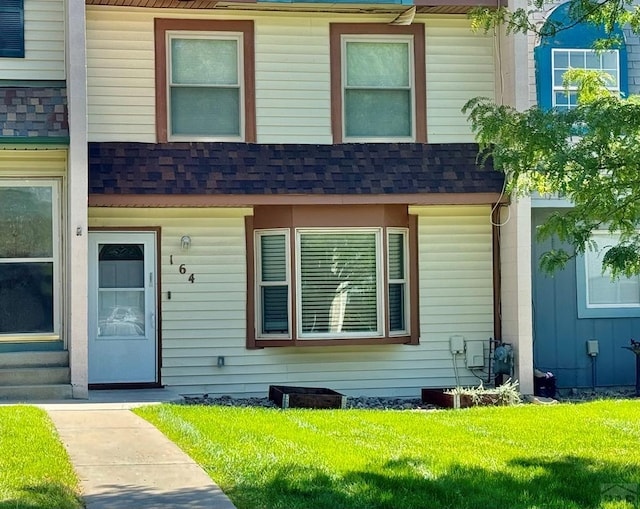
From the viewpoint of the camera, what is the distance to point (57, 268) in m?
14.6

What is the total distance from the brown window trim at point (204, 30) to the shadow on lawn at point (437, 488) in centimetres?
740

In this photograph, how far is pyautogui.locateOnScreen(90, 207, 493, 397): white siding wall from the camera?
49.4ft

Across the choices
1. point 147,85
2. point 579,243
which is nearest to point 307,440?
point 579,243

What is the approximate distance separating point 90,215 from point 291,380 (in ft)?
12.1

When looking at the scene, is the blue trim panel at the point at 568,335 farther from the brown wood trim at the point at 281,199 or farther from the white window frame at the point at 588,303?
the brown wood trim at the point at 281,199

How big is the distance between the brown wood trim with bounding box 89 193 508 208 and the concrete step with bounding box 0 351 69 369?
208 centimetres

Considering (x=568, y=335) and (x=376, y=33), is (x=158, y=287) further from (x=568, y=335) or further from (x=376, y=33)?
(x=568, y=335)

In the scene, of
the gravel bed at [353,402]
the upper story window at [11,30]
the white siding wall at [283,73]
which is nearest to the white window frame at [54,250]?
the white siding wall at [283,73]

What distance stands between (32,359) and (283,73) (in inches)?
208

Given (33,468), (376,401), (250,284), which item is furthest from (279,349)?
(33,468)

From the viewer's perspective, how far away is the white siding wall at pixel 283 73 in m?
14.8

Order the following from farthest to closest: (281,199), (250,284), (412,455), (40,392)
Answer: (250,284)
(281,199)
(40,392)
(412,455)

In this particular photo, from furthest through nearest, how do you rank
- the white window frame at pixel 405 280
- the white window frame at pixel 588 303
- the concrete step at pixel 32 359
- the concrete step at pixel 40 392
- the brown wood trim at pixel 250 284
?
the white window frame at pixel 588 303
the white window frame at pixel 405 280
the brown wood trim at pixel 250 284
the concrete step at pixel 32 359
the concrete step at pixel 40 392

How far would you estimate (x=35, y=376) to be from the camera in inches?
545
